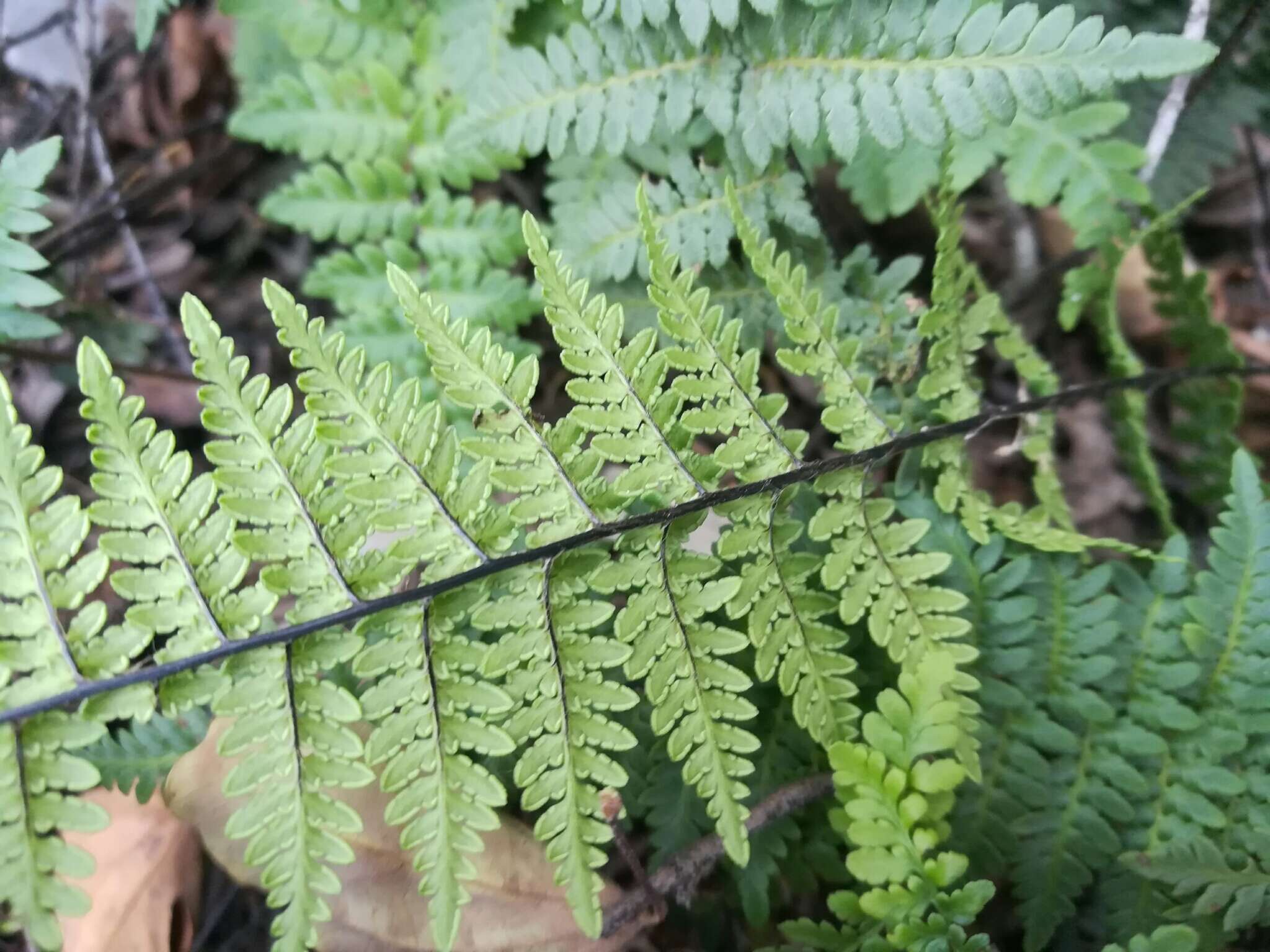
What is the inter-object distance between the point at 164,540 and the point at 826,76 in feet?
4.20

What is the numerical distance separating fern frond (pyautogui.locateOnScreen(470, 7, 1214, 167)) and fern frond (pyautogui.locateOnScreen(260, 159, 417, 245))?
39cm

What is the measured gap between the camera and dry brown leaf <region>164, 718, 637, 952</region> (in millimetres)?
1407

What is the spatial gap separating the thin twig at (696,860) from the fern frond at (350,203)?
4.96 feet

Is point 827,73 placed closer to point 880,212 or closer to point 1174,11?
point 880,212

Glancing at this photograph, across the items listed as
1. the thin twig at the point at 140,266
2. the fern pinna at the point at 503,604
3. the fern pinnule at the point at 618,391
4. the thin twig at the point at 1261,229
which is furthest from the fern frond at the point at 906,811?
the thin twig at the point at 1261,229

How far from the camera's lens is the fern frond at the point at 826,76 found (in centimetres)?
124

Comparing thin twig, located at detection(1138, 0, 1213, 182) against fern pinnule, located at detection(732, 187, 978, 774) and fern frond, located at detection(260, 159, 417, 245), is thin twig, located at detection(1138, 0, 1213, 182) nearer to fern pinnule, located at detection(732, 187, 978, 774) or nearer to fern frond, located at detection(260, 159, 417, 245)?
fern pinnule, located at detection(732, 187, 978, 774)

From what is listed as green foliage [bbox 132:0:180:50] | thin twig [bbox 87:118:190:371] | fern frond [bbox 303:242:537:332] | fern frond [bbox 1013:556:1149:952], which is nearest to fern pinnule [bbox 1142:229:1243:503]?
fern frond [bbox 1013:556:1149:952]

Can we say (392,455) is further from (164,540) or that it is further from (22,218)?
(22,218)

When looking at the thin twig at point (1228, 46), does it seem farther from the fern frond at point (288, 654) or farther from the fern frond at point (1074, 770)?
the fern frond at point (288, 654)

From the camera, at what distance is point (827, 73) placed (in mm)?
1424

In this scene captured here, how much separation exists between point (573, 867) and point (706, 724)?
0.87 feet

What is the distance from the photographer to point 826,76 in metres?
1.42

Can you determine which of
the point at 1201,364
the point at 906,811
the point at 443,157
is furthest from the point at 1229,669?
the point at 443,157
